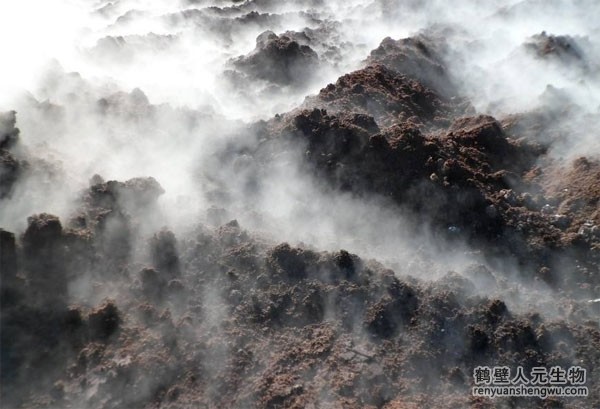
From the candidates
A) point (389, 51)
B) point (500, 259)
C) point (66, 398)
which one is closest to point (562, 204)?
point (500, 259)

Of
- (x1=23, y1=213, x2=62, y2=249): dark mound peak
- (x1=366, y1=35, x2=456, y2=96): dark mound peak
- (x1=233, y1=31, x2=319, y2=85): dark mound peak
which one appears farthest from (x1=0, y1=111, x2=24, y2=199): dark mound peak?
(x1=366, y1=35, x2=456, y2=96): dark mound peak

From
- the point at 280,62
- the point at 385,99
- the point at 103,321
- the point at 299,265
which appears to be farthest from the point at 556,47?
the point at 103,321

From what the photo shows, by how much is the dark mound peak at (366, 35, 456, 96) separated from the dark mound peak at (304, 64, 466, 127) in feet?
1.23

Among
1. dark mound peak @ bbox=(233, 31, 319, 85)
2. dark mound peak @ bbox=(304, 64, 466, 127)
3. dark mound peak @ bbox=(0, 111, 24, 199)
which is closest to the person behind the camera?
dark mound peak @ bbox=(0, 111, 24, 199)

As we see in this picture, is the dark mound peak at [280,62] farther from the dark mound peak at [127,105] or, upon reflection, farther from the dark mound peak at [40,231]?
the dark mound peak at [40,231]

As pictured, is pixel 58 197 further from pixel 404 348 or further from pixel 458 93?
pixel 458 93

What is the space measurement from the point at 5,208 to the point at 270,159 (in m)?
3.20

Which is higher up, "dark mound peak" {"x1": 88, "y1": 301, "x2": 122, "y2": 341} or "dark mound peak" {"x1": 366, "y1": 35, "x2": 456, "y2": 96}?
"dark mound peak" {"x1": 366, "y1": 35, "x2": 456, "y2": 96}

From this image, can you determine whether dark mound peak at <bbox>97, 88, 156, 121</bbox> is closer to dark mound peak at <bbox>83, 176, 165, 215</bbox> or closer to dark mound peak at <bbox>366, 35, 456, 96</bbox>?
dark mound peak at <bbox>83, 176, 165, 215</bbox>

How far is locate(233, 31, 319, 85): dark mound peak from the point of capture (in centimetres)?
988

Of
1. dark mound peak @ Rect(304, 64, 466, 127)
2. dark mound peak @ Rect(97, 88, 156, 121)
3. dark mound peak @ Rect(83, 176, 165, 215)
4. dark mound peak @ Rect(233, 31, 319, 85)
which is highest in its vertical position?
dark mound peak @ Rect(233, 31, 319, 85)

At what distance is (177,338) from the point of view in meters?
5.56

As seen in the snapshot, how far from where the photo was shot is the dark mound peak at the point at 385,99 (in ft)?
27.2

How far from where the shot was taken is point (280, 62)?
9.97 meters
